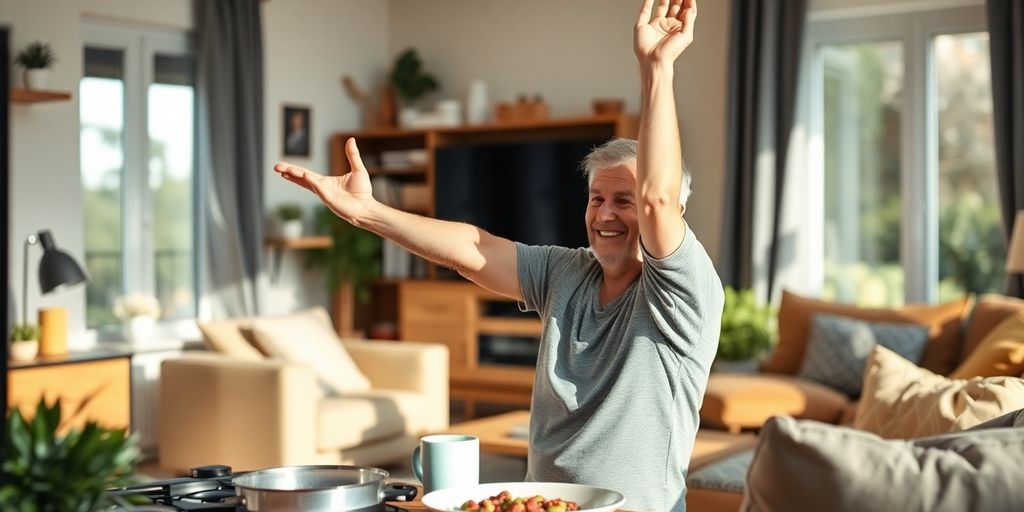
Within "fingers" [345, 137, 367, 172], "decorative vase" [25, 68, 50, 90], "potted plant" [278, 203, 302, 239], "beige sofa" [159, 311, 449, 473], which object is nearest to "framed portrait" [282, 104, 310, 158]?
"potted plant" [278, 203, 302, 239]

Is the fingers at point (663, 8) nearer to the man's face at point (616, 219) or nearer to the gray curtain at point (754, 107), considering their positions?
the man's face at point (616, 219)

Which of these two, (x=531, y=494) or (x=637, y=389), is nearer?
(x=531, y=494)

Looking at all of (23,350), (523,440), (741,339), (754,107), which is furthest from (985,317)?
(23,350)

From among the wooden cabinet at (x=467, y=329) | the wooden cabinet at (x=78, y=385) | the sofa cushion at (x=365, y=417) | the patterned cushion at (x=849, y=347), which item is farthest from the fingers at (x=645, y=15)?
the wooden cabinet at (x=467, y=329)

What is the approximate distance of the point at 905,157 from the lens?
6340 millimetres

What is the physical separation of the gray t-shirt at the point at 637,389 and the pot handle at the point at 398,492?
26 cm

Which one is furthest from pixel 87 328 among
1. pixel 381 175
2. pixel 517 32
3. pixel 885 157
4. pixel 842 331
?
pixel 885 157

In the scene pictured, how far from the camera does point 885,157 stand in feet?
21.1

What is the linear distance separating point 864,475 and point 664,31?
800 millimetres

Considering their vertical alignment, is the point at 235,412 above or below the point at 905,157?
below

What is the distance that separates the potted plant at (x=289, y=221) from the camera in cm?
716

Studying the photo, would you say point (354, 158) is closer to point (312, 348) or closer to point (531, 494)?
point (531, 494)

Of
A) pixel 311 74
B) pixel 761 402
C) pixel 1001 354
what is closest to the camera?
pixel 1001 354

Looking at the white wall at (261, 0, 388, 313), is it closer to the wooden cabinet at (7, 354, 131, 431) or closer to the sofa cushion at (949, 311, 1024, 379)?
the wooden cabinet at (7, 354, 131, 431)
